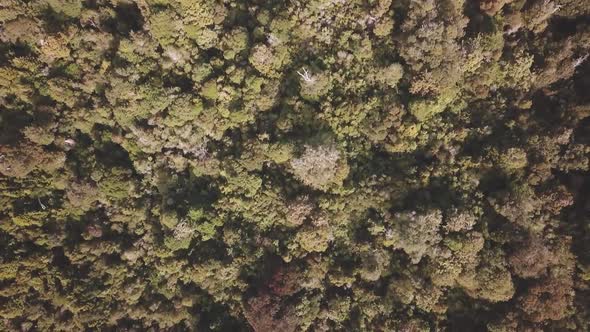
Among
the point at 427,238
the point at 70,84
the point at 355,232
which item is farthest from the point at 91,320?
the point at 427,238

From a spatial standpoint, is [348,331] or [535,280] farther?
[348,331]

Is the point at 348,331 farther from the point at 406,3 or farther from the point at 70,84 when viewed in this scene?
the point at 70,84

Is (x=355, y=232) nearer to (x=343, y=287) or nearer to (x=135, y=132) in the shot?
(x=343, y=287)

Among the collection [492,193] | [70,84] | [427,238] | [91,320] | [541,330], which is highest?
[70,84]

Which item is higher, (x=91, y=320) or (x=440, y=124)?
(x=440, y=124)

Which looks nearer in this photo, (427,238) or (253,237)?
(427,238)

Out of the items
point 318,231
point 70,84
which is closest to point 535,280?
point 318,231
